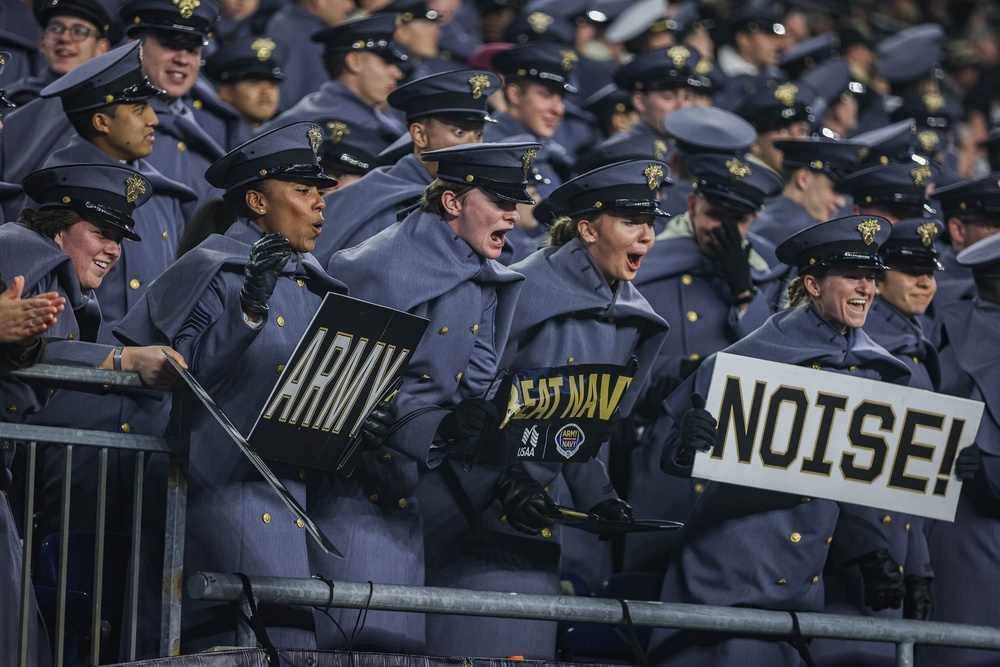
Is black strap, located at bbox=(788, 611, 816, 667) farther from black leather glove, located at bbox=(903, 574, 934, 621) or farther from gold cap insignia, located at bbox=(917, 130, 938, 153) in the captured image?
gold cap insignia, located at bbox=(917, 130, 938, 153)

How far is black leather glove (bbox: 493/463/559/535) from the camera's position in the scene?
5801 mm

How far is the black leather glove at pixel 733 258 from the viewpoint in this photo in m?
7.42

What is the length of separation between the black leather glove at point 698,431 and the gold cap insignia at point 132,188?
2075 millimetres

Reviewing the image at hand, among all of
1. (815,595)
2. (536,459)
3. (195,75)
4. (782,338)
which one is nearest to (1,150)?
(195,75)

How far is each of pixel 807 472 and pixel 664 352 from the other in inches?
59.1

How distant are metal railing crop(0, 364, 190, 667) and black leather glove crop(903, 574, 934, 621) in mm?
3225

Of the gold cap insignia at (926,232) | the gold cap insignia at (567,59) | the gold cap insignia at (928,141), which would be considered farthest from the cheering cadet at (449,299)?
the gold cap insignia at (928,141)

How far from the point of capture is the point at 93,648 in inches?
188

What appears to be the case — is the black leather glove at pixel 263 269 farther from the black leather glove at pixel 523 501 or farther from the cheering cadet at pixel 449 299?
the black leather glove at pixel 523 501

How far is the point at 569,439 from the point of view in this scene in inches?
220

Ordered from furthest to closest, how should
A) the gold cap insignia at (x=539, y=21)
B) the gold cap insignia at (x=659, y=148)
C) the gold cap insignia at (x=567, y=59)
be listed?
the gold cap insignia at (x=539, y=21)
the gold cap insignia at (x=567, y=59)
the gold cap insignia at (x=659, y=148)

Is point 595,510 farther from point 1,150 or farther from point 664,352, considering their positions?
point 1,150

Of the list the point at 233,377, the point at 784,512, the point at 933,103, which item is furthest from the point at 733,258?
the point at 933,103

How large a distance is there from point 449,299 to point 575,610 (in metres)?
1.21
